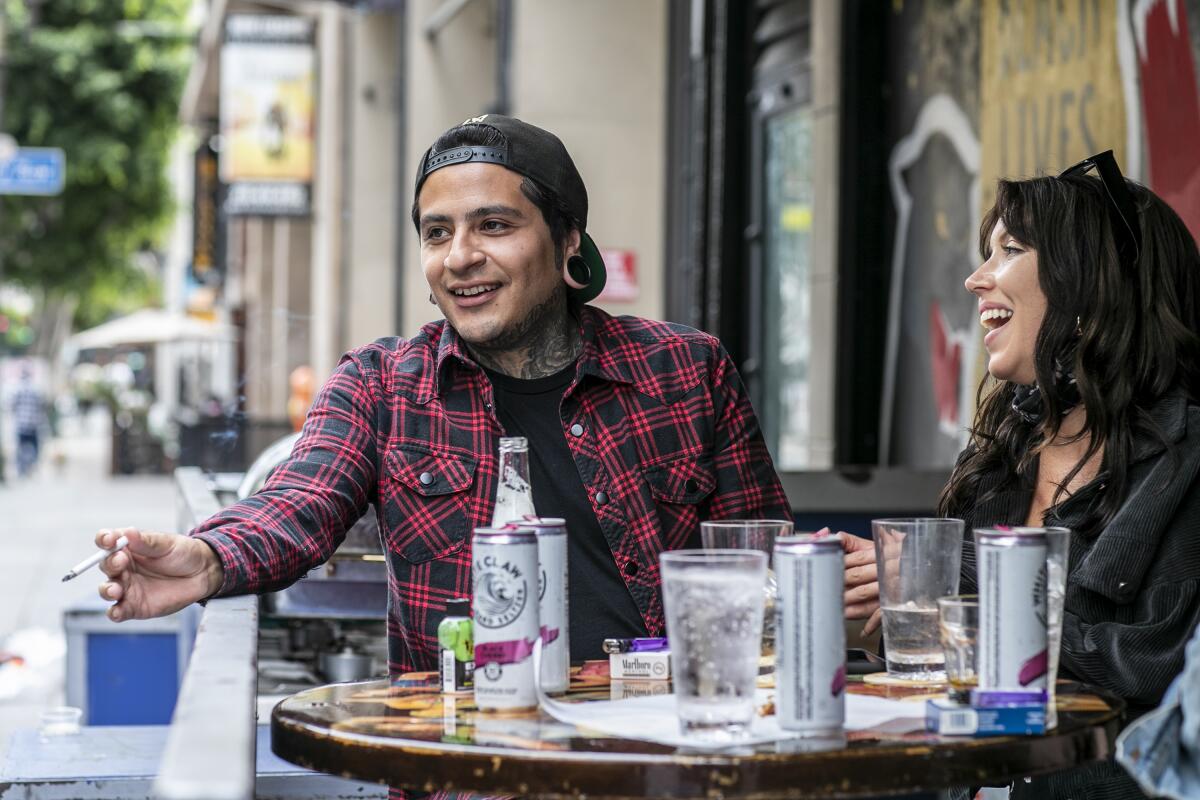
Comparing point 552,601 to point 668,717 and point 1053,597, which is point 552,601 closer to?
point 668,717

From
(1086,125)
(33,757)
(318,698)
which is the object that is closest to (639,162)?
(1086,125)

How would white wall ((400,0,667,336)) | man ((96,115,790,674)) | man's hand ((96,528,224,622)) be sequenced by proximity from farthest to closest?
white wall ((400,0,667,336)) → man ((96,115,790,674)) → man's hand ((96,528,224,622))

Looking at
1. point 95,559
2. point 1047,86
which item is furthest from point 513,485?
point 1047,86

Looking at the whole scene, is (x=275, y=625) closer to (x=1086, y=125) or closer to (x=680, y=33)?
(x=1086, y=125)

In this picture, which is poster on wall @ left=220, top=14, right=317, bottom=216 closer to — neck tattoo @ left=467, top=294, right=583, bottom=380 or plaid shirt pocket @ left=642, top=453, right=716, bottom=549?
neck tattoo @ left=467, top=294, right=583, bottom=380

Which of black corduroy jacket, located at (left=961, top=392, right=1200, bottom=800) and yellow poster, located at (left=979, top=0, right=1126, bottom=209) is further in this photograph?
yellow poster, located at (left=979, top=0, right=1126, bottom=209)

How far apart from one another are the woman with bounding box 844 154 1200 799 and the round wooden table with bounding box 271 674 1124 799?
1.34ft

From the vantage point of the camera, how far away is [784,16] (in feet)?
28.7

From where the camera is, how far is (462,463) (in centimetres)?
304

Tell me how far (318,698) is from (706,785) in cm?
75

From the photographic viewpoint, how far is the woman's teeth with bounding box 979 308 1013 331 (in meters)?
3.02

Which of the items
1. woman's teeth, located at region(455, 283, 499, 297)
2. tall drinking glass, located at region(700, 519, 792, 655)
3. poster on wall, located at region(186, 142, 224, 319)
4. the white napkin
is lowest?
the white napkin

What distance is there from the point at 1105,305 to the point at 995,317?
0.68 feet

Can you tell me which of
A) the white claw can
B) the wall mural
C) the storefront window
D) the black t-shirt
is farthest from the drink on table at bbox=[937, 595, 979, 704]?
the storefront window
